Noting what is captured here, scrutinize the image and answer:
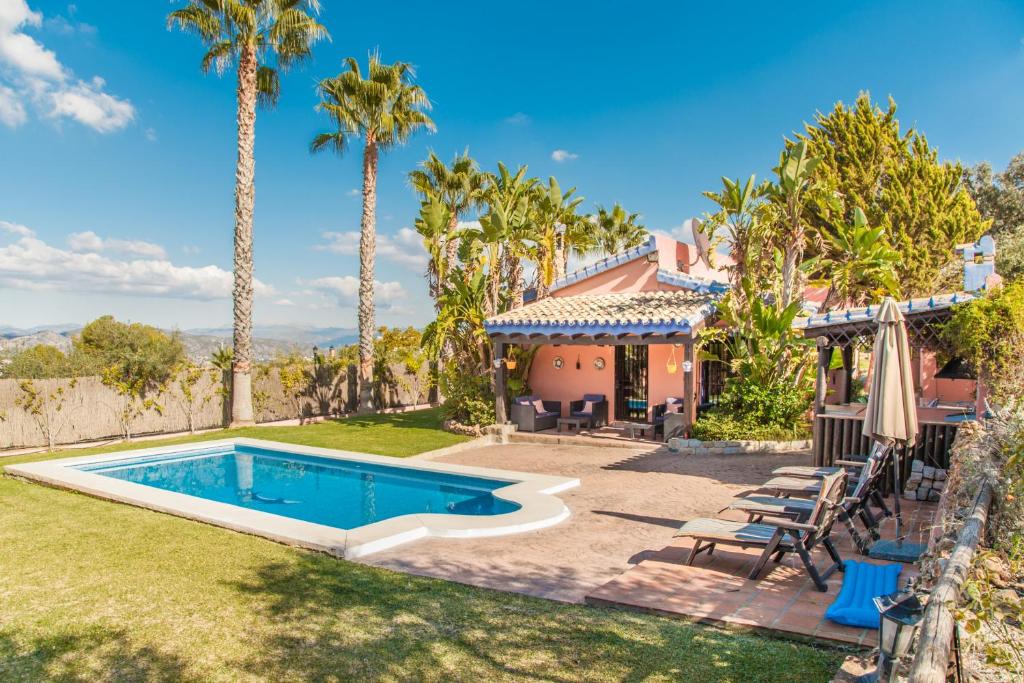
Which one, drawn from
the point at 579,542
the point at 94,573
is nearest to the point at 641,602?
the point at 579,542

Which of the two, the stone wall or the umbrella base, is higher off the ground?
the stone wall

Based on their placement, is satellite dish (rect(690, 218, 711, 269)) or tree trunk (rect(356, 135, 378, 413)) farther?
tree trunk (rect(356, 135, 378, 413))

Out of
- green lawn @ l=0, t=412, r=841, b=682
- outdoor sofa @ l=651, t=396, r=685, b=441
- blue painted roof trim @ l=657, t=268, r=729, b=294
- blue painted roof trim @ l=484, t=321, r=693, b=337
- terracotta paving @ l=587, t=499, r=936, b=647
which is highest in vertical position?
blue painted roof trim @ l=657, t=268, r=729, b=294

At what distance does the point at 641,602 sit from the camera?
5.63m

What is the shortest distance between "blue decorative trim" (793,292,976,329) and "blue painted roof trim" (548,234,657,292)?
26.8ft

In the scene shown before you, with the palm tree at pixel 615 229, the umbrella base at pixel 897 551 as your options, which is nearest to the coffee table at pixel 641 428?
the umbrella base at pixel 897 551

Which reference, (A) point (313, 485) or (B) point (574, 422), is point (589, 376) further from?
(A) point (313, 485)

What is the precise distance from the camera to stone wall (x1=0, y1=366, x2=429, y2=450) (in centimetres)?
1546

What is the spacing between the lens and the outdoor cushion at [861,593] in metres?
4.91

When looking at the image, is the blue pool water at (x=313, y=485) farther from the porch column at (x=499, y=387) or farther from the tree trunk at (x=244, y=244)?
the porch column at (x=499, y=387)

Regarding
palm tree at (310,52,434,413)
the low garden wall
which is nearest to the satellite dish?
the low garden wall

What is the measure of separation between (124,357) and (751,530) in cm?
1653

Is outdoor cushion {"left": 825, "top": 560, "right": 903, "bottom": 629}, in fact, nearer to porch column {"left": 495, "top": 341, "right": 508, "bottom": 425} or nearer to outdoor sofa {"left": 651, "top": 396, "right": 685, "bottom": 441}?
outdoor sofa {"left": 651, "top": 396, "right": 685, "bottom": 441}

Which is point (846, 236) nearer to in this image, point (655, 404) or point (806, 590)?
point (655, 404)
